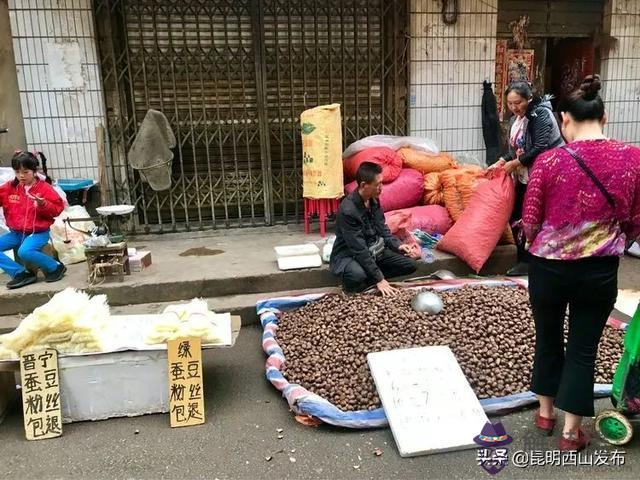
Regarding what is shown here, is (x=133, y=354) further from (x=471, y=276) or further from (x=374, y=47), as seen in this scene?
(x=374, y=47)

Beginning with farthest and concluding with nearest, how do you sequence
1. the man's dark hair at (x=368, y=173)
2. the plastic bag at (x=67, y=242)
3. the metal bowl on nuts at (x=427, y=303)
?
the plastic bag at (x=67, y=242) → the man's dark hair at (x=368, y=173) → the metal bowl on nuts at (x=427, y=303)

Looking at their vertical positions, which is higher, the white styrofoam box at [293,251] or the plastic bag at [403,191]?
the plastic bag at [403,191]

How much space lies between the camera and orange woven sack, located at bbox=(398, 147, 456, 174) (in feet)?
19.4

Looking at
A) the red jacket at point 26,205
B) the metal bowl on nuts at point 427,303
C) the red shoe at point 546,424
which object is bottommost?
the red shoe at point 546,424

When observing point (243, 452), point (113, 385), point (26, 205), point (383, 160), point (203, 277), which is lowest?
point (243, 452)

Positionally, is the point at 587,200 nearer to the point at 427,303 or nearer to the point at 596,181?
the point at 596,181

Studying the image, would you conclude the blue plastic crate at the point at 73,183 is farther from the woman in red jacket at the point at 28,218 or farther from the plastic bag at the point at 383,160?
the plastic bag at the point at 383,160

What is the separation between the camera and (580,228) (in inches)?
91.9

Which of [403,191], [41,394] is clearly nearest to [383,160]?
[403,191]

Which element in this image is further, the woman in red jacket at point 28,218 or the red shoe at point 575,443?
the woman in red jacket at point 28,218

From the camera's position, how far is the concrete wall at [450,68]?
629 centimetres

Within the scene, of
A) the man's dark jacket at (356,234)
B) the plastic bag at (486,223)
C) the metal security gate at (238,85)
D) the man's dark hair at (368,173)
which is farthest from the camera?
the metal security gate at (238,85)

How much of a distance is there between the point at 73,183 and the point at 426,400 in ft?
14.6

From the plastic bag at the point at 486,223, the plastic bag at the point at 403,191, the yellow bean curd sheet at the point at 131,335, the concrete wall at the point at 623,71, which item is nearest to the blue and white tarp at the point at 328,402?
the yellow bean curd sheet at the point at 131,335
